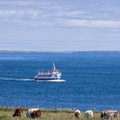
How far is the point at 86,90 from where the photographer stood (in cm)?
11194

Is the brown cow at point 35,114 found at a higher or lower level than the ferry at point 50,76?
higher

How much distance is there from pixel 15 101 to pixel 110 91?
30874 mm

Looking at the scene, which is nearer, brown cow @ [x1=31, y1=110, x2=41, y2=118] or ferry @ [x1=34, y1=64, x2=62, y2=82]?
brown cow @ [x1=31, y1=110, x2=41, y2=118]

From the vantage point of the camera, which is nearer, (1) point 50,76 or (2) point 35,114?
(2) point 35,114

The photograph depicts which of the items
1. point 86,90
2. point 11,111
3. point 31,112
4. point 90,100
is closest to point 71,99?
point 90,100

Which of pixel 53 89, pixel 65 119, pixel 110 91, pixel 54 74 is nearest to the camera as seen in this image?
pixel 65 119

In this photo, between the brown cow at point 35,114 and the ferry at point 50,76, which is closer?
the brown cow at point 35,114

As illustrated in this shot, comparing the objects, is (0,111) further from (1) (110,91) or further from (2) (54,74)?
(2) (54,74)

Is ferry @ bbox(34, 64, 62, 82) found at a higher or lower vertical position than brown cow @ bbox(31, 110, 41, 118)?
lower

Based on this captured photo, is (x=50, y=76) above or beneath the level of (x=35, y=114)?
beneath

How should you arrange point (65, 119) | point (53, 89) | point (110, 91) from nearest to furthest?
point (65, 119) → point (110, 91) → point (53, 89)

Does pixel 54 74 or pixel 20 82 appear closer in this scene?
pixel 20 82

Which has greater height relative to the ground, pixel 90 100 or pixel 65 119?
pixel 65 119

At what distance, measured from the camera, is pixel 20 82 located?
138750 millimetres
